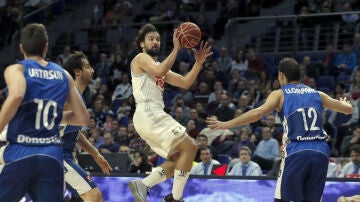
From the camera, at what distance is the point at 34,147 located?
235 inches

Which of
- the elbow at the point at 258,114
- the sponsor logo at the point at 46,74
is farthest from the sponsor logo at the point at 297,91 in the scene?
the sponsor logo at the point at 46,74

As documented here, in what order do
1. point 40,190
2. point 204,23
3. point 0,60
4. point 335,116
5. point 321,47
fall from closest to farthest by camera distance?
point 40,190 < point 335,116 < point 321,47 < point 204,23 < point 0,60

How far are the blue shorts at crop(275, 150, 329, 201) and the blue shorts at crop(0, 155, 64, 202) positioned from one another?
3.13m

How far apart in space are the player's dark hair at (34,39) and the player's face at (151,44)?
10.1 ft

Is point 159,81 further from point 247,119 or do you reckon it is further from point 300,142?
point 300,142

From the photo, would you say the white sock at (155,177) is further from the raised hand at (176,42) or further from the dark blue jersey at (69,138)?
the raised hand at (176,42)

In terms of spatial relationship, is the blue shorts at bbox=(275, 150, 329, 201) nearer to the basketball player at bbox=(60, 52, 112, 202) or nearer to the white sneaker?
the white sneaker

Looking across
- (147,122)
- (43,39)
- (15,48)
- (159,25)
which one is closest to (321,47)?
(159,25)

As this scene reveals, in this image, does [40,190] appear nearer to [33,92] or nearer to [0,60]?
[33,92]

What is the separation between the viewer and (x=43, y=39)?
6.05 metres

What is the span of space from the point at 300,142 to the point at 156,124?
1620 mm

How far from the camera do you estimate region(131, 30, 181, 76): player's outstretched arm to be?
847 centimetres

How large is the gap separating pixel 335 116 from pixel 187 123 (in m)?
2.98

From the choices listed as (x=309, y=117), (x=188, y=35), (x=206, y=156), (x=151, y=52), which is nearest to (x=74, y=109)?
(x=188, y=35)
